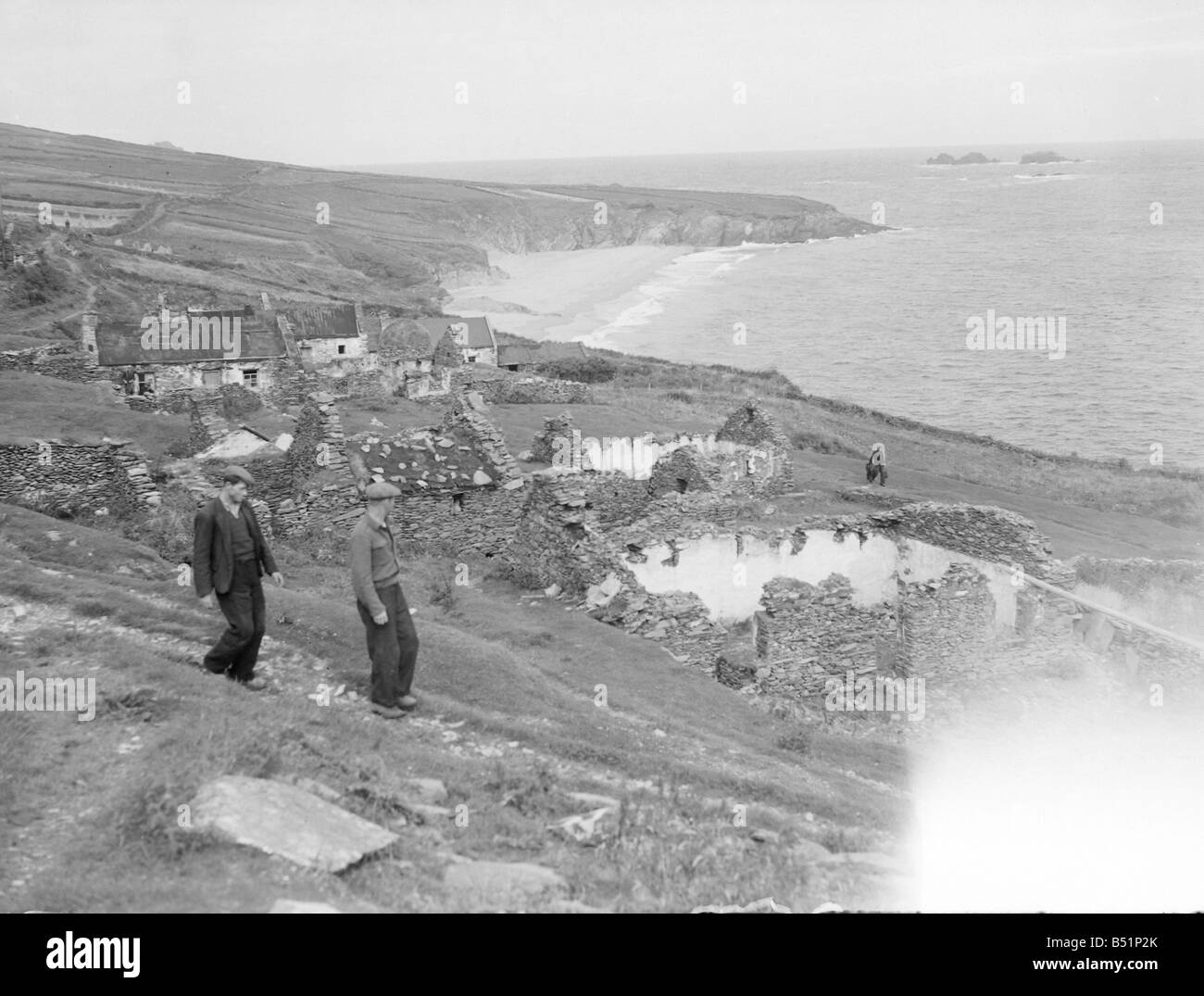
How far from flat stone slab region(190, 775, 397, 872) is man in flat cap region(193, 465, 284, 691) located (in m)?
3.72

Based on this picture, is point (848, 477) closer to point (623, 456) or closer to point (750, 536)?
point (623, 456)

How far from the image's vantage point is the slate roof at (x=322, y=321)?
55438 mm

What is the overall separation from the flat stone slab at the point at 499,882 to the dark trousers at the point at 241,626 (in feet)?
16.3

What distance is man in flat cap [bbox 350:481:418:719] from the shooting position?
1247 centimetres

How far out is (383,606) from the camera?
12.6m

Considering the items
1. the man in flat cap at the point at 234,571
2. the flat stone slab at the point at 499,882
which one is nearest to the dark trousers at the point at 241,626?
the man in flat cap at the point at 234,571

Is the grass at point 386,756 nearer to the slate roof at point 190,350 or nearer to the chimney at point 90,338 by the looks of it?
the chimney at point 90,338

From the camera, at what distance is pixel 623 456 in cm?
3144

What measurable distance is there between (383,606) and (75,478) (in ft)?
42.9

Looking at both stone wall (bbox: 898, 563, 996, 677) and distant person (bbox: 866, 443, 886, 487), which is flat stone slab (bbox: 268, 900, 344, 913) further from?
A: distant person (bbox: 866, 443, 886, 487)

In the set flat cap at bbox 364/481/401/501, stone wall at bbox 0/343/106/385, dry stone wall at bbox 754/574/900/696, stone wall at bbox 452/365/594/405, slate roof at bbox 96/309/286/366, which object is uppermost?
slate roof at bbox 96/309/286/366

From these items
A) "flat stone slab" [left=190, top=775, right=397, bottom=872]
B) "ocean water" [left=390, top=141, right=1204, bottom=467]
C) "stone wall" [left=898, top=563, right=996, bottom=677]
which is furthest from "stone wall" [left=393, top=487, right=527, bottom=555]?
"ocean water" [left=390, top=141, right=1204, bottom=467]

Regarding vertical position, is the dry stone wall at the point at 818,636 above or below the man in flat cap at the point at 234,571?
below

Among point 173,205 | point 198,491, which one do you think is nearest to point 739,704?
point 198,491
